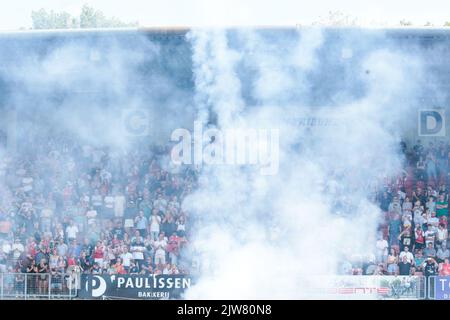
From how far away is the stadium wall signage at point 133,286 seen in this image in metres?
10.3

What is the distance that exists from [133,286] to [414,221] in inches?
177

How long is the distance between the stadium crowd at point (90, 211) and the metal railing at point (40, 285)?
109 millimetres

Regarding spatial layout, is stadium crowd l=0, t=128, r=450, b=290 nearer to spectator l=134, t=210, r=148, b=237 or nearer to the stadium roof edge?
spectator l=134, t=210, r=148, b=237

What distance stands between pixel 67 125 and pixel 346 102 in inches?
204

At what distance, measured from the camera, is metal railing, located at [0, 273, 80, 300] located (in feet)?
33.8

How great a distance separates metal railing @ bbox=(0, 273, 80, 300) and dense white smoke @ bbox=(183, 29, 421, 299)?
1.88m

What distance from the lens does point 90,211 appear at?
40.4ft

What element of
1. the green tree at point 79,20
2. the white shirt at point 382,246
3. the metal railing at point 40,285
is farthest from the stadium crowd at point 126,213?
the green tree at point 79,20

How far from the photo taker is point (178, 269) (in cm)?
1075

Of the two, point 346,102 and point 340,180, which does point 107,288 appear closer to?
point 340,180

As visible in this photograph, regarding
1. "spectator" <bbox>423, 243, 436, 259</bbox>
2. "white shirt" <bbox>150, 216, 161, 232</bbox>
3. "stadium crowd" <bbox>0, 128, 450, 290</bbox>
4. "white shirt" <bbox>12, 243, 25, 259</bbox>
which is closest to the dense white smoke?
"stadium crowd" <bbox>0, 128, 450, 290</bbox>

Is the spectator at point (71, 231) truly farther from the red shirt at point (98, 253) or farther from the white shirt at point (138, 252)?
the white shirt at point (138, 252)

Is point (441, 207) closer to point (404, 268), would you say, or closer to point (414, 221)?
point (414, 221)
